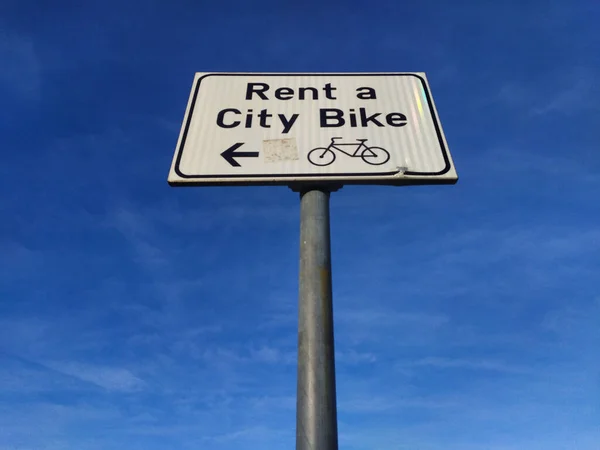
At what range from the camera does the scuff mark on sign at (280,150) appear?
95.5 inches

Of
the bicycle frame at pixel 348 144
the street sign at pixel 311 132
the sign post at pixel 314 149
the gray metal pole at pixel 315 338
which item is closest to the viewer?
the gray metal pole at pixel 315 338

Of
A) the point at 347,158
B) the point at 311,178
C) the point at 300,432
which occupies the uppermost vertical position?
the point at 347,158

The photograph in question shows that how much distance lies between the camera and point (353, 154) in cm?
246

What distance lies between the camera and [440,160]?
97.7 inches

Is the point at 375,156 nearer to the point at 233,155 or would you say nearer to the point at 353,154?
the point at 353,154

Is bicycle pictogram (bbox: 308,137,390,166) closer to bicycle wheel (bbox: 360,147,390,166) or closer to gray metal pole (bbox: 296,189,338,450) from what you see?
bicycle wheel (bbox: 360,147,390,166)

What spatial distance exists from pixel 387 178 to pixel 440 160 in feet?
1.08

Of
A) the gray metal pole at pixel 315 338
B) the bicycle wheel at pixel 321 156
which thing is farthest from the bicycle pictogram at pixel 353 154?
the gray metal pole at pixel 315 338

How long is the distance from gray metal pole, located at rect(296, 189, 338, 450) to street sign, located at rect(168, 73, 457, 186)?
12.5 inches

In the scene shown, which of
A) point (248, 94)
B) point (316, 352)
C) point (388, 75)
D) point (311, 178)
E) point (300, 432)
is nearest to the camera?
point (300, 432)

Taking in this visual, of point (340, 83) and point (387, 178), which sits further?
point (340, 83)

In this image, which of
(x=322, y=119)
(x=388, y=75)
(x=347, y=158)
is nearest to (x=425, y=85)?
(x=388, y=75)

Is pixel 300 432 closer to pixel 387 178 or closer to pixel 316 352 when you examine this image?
pixel 316 352

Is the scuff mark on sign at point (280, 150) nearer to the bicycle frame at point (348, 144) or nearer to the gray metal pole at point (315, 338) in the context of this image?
the bicycle frame at point (348, 144)
